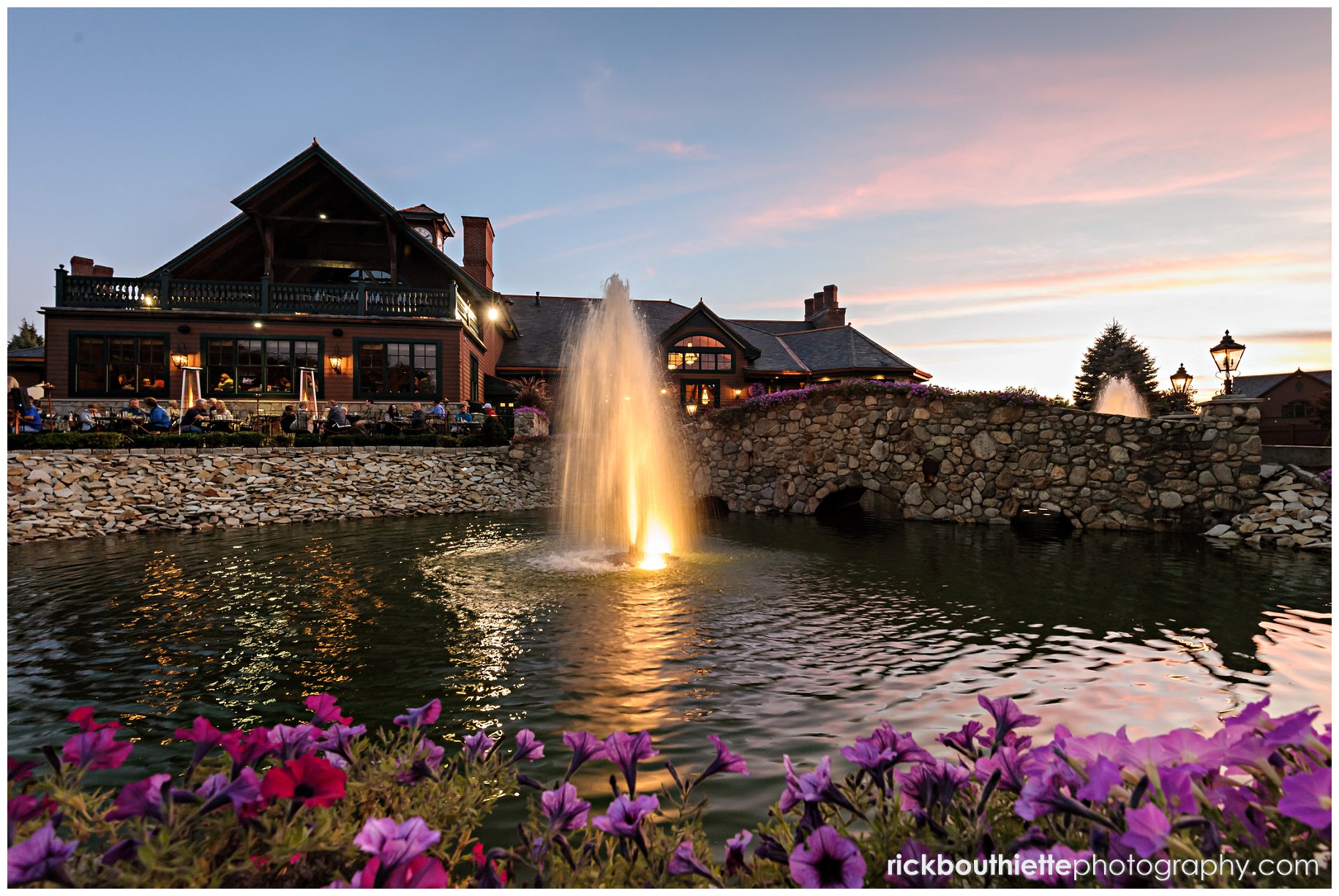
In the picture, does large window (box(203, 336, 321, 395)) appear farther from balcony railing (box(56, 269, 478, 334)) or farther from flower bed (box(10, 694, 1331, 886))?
flower bed (box(10, 694, 1331, 886))

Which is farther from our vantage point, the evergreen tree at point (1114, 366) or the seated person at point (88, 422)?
the evergreen tree at point (1114, 366)

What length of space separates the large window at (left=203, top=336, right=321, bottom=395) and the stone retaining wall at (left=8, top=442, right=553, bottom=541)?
8448 millimetres

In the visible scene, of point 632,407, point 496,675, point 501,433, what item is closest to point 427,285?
point 501,433

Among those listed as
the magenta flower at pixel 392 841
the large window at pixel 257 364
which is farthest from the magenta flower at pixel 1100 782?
the large window at pixel 257 364

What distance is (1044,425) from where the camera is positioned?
53.1ft

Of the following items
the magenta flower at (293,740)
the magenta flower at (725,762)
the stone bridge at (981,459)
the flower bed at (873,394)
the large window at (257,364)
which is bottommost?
the magenta flower at (725,762)

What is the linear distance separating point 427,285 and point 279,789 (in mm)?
28773

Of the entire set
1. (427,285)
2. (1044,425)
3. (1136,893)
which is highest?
(427,285)

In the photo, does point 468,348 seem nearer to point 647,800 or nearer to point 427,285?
point 427,285

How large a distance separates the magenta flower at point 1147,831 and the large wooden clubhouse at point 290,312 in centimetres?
2143

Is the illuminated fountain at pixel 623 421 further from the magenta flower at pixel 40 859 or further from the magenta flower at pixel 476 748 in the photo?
the magenta flower at pixel 40 859

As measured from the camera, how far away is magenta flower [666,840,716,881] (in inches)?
76.4

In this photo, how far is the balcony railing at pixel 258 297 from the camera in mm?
23422

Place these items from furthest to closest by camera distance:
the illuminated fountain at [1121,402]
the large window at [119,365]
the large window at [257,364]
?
1. the illuminated fountain at [1121,402]
2. the large window at [257,364]
3. the large window at [119,365]
